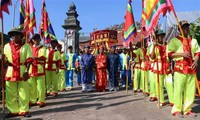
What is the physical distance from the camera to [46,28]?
530 inches

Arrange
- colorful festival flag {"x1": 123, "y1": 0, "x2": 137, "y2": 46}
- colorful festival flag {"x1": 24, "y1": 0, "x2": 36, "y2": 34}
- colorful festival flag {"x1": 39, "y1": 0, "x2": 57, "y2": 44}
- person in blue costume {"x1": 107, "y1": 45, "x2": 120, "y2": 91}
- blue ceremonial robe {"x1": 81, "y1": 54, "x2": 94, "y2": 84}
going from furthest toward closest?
person in blue costume {"x1": 107, "y1": 45, "x2": 120, "y2": 91}
blue ceremonial robe {"x1": 81, "y1": 54, "x2": 94, "y2": 84}
colorful festival flag {"x1": 39, "y1": 0, "x2": 57, "y2": 44}
colorful festival flag {"x1": 123, "y1": 0, "x2": 137, "y2": 46}
colorful festival flag {"x1": 24, "y1": 0, "x2": 36, "y2": 34}

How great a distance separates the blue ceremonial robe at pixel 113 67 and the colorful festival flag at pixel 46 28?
9.54 feet

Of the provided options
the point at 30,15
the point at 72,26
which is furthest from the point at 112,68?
the point at 72,26

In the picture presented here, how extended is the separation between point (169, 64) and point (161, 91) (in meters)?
0.92

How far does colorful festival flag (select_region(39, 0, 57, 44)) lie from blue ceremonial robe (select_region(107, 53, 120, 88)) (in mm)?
2907

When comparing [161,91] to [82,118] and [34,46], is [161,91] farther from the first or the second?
[34,46]

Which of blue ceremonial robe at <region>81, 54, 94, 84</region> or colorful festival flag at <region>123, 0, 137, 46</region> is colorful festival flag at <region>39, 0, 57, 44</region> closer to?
blue ceremonial robe at <region>81, 54, 94, 84</region>

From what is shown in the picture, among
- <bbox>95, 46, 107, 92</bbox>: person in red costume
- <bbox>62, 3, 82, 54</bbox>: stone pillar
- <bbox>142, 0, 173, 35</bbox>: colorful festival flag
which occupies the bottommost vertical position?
<bbox>95, 46, 107, 92</bbox>: person in red costume

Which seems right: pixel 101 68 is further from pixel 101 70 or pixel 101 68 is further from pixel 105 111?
pixel 105 111

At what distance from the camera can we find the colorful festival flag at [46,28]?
1330cm

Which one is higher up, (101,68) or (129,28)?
(129,28)

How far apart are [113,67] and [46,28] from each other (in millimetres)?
3661

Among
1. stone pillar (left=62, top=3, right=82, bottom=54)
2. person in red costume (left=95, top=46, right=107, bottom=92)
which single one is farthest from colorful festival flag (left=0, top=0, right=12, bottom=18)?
stone pillar (left=62, top=3, right=82, bottom=54)

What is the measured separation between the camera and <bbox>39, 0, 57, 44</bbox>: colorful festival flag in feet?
43.6
